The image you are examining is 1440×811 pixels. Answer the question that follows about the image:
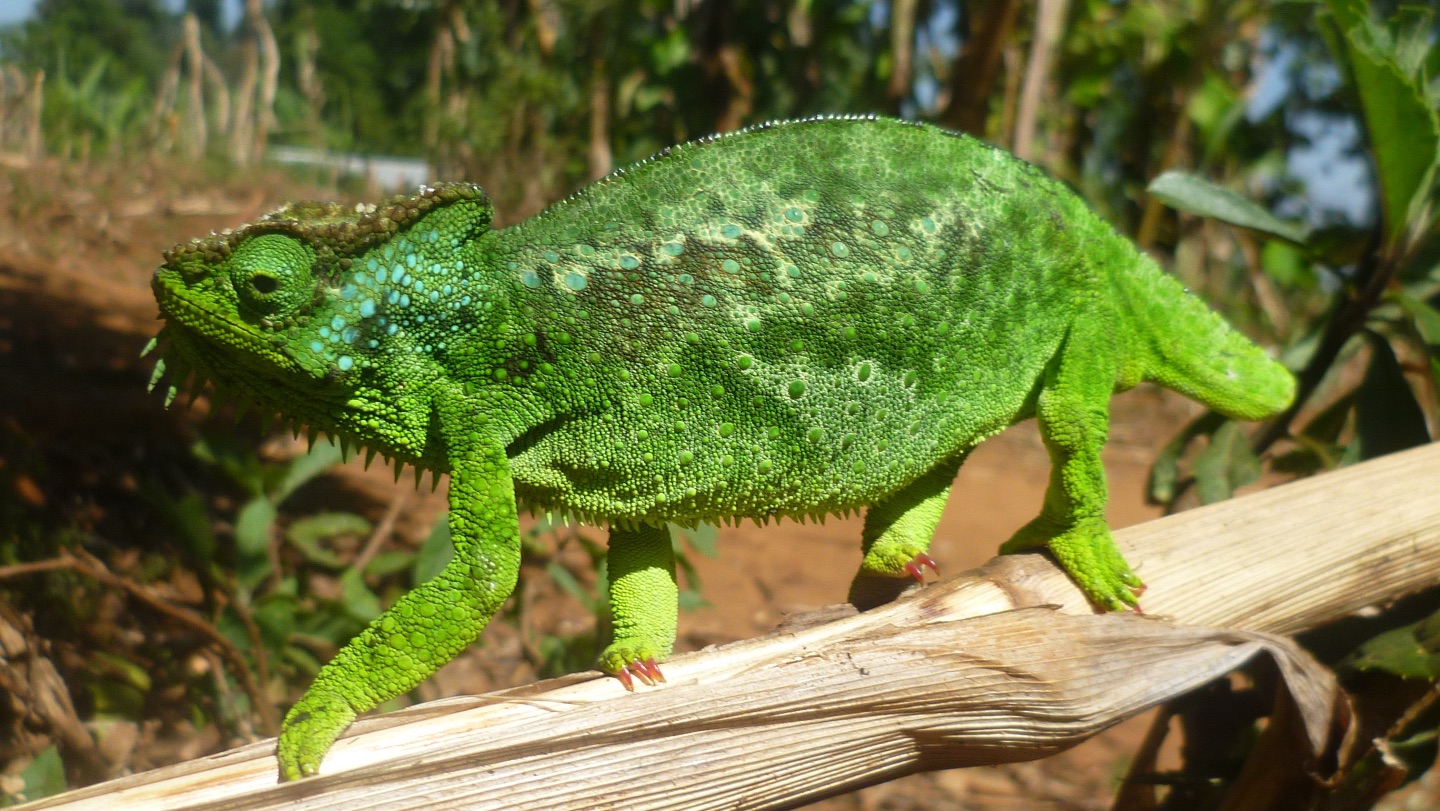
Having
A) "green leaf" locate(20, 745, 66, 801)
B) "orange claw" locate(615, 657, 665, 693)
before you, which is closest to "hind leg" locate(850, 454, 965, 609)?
"orange claw" locate(615, 657, 665, 693)

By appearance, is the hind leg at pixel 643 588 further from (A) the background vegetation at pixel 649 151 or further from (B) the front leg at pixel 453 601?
(A) the background vegetation at pixel 649 151

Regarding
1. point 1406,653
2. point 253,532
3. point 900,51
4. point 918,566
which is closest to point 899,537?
point 918,566

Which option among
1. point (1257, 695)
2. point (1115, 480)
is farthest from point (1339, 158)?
point (1257, 695)

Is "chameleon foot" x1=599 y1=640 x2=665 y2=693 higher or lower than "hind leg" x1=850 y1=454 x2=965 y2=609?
lower

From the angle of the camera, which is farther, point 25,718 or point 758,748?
point 25,718

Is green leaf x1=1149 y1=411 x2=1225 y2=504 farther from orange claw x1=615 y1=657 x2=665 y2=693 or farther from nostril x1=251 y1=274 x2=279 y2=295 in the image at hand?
nostril x1=251 y1=274 x2=279 y2=295

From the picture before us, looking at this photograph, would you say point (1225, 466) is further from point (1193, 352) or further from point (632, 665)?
point (632, 665)

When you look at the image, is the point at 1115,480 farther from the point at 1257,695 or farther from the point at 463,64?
the point at 463,64
